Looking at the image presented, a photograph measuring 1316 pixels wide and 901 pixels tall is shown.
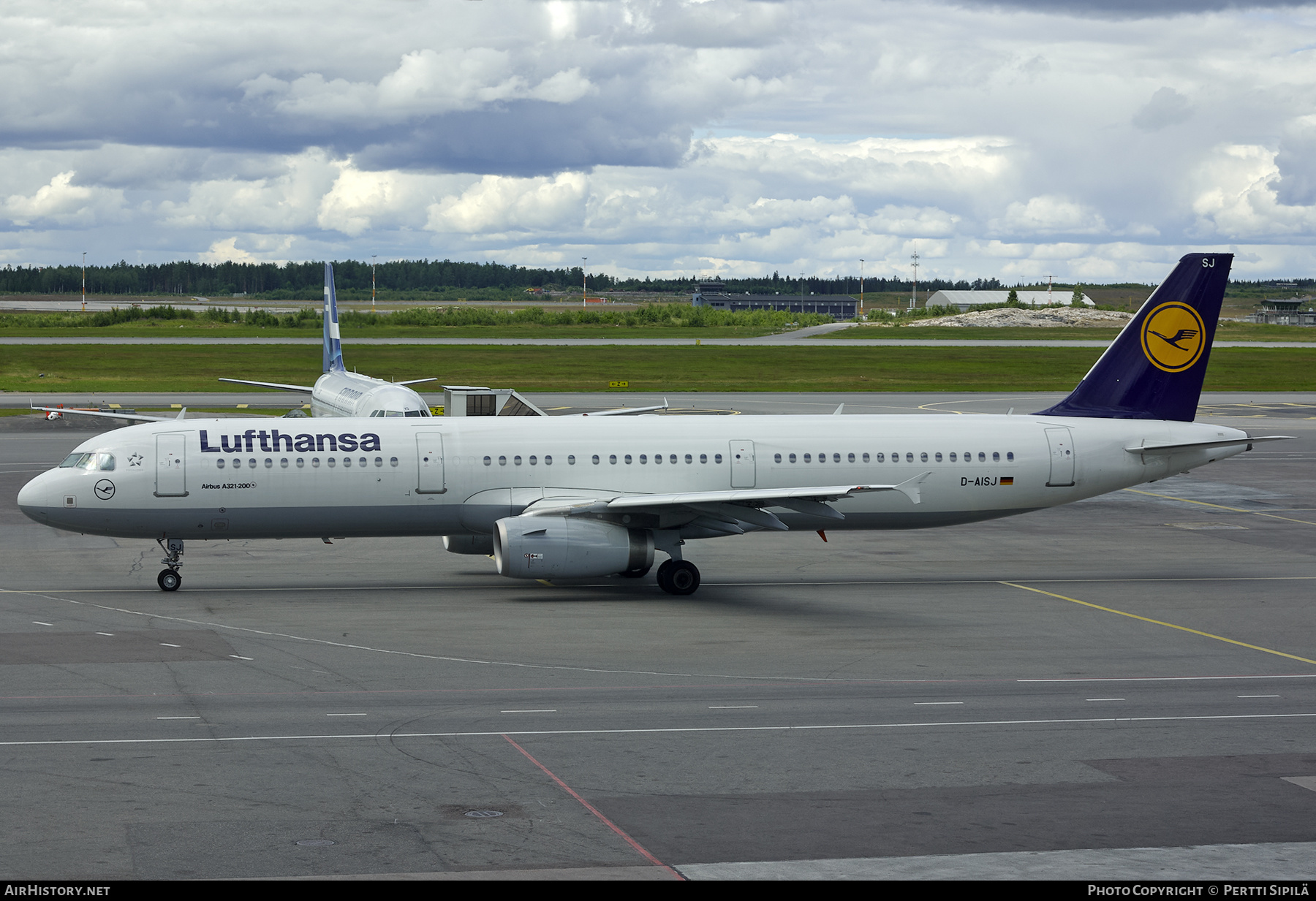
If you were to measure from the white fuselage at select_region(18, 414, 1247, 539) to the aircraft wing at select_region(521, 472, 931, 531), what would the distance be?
3.91 feet

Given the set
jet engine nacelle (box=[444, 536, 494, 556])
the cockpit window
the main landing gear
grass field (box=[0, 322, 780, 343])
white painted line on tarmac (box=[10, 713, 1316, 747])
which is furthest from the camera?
grass field (box=[0, 322, 780, 343])

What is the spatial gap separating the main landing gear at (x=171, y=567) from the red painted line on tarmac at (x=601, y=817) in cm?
1572

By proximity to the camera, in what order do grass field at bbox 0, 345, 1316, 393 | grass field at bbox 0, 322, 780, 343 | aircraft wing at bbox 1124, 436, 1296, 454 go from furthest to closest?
grass field at bbox 0, 322, 780, 343
grass field at bbox 0, 345, 1316, 393
aircraft wing at bbox 1124, 436, 1296, 454

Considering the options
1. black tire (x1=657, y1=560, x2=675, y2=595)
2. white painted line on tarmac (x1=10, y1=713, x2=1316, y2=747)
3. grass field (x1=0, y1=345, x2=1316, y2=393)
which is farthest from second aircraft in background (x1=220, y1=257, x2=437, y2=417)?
white painted line on tarmac (x1=10, y1=713, x2=1316, y2=747)

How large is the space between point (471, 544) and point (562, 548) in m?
4.48

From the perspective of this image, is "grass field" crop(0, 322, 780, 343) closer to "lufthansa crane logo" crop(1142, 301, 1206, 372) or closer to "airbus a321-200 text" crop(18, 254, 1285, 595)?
"lufthansa crane logo" crop(1142, 301, 1206, 372)

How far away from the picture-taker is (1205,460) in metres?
34.2

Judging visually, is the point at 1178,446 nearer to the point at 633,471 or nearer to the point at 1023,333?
the point at 633,471

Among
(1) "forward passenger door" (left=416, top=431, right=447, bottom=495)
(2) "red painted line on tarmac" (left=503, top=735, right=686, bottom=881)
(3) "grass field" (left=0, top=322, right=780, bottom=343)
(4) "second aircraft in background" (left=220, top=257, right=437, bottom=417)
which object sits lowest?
(2) "red painted line on tarmac" (left=503, top=735, right=686, bottom=881)

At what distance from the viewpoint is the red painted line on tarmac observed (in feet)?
45.8

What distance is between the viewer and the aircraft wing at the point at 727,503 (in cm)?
2898

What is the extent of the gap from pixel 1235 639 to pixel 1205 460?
9020 millimetres

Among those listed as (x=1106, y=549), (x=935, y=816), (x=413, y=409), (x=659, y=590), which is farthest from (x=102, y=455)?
(x=1106, y=549)

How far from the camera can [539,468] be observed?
105 ft
